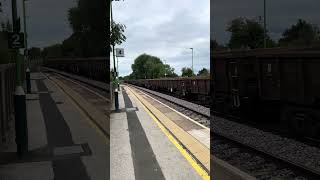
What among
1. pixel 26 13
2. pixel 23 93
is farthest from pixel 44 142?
pixel 26 13

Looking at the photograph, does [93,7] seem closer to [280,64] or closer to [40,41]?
[40,41]

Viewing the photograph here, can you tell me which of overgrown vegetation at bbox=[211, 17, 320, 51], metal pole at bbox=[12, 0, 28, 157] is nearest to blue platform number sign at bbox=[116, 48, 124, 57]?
overgrown vegetation at bbox=[211, 17, 320, 51]

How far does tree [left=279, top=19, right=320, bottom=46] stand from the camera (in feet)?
23.0

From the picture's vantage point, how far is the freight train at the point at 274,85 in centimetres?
768

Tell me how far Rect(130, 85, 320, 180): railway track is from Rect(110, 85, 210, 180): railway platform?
0.33 metres

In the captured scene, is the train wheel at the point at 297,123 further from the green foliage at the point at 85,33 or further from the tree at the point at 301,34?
the green foliage at the point at 85,33

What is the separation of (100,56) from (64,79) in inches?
23.4

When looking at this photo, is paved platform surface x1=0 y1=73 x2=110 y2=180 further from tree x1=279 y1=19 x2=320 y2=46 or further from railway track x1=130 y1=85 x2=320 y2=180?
tree x1=279 y1=19 x2=320 y2=46

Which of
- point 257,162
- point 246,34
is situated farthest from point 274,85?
point 257,162

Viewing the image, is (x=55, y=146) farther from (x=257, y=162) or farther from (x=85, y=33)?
(x=257, y=162)

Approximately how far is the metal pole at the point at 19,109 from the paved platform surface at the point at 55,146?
2.0 inches

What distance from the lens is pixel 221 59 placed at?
10492mm

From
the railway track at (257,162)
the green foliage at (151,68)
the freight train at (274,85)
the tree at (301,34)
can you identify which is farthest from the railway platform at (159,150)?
the green foliage at (151,68)

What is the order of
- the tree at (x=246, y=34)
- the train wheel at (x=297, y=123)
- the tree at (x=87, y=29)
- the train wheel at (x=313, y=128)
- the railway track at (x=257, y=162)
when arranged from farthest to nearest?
the tree at (x=246, y=34)
the train wheel at (x=297, y=123)
the train wheel at (x=313, y=128)
the railway track at (x=257, y=162)
the tree at (x=87, y=29)
